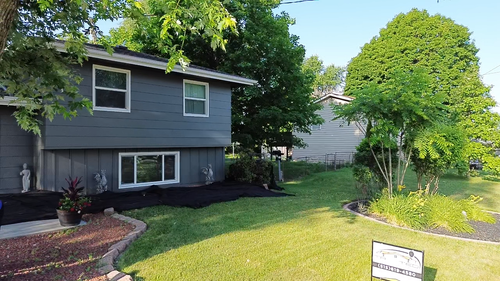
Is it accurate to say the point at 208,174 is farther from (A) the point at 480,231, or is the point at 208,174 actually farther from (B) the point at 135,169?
(A) the point at 480,231

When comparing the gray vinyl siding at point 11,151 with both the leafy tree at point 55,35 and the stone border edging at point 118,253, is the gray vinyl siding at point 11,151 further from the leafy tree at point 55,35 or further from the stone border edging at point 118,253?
the leafy tree at point 55,35

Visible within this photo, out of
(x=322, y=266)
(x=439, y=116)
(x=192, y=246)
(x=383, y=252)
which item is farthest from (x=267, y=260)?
(x=439, y=116)

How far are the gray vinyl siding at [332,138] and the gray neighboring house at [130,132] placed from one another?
1320 centimetres

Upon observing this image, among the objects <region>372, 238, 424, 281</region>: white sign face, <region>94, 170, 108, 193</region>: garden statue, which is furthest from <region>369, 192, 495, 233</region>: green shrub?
<region>94, 170, 108, 193</region>: garden statue

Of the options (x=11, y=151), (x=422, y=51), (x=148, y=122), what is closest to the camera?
(x=11, y=151)

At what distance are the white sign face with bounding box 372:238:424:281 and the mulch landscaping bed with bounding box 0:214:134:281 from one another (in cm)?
290

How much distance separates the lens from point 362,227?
18.2 feet

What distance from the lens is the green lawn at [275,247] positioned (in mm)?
3614

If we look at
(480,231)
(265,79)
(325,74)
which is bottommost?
(480,231)

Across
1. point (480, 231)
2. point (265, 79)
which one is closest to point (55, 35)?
point (480, 231)

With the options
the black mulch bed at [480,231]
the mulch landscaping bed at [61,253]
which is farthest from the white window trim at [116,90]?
the black mulch bed at [480,231]

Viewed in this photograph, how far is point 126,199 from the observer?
7.12 meters

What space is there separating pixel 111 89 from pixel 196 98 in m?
2.77

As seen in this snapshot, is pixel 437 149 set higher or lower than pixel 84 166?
higher
